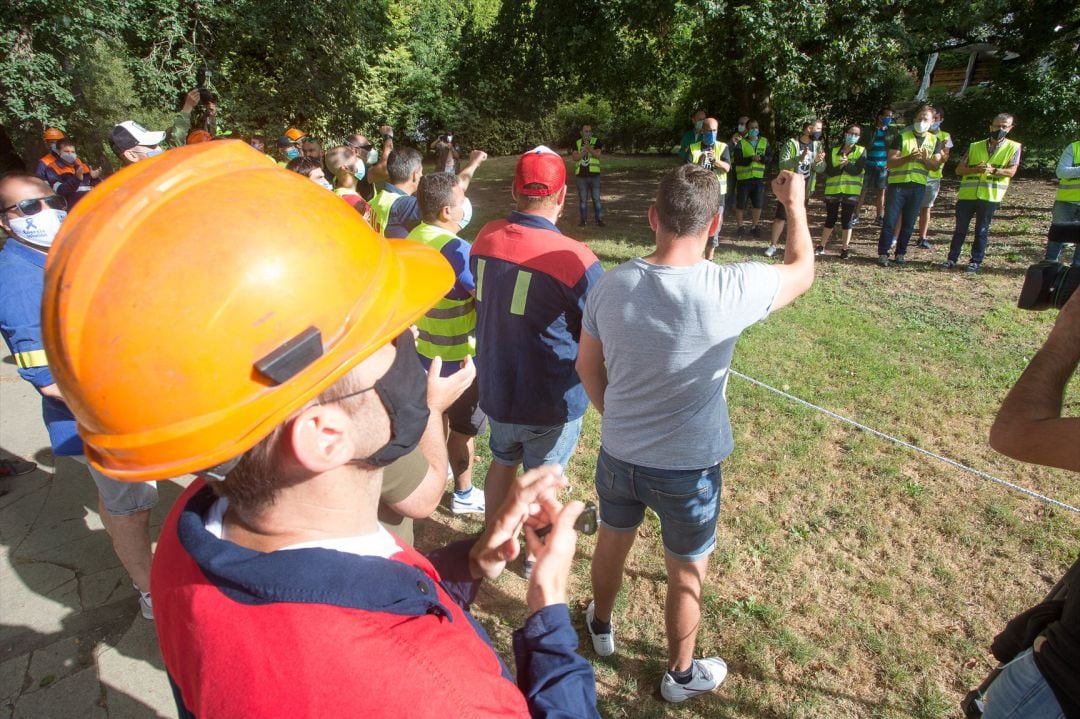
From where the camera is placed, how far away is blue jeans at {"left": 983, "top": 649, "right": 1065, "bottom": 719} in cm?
140

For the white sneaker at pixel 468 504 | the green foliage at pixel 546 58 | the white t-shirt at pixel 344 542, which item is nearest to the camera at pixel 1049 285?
the white t-shirt at pixel 344 542

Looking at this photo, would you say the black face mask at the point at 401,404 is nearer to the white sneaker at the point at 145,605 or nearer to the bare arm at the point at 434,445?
the bare arm at the point at 434,445

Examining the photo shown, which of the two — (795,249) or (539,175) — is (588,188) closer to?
(539,175)

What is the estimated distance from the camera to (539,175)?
2.77 metres

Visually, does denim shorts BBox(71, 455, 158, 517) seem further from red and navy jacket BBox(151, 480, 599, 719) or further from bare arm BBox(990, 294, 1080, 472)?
bare arm BBox(990, 294, 1080, 472)

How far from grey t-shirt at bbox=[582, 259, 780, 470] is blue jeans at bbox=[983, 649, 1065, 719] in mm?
997

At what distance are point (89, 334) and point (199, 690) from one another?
1.90 feet

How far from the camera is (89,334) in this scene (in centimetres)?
87

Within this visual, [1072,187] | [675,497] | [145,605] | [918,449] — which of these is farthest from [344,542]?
[1072,187]

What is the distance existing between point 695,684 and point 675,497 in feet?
3.53

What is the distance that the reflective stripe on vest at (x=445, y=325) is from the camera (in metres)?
3.41

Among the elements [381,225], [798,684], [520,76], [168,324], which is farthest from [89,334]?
[520,76]

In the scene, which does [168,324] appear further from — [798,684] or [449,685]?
[798,684]

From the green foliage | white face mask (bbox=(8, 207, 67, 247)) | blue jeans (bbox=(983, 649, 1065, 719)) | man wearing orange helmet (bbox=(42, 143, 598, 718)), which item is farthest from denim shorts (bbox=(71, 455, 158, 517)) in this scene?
the green foliage
